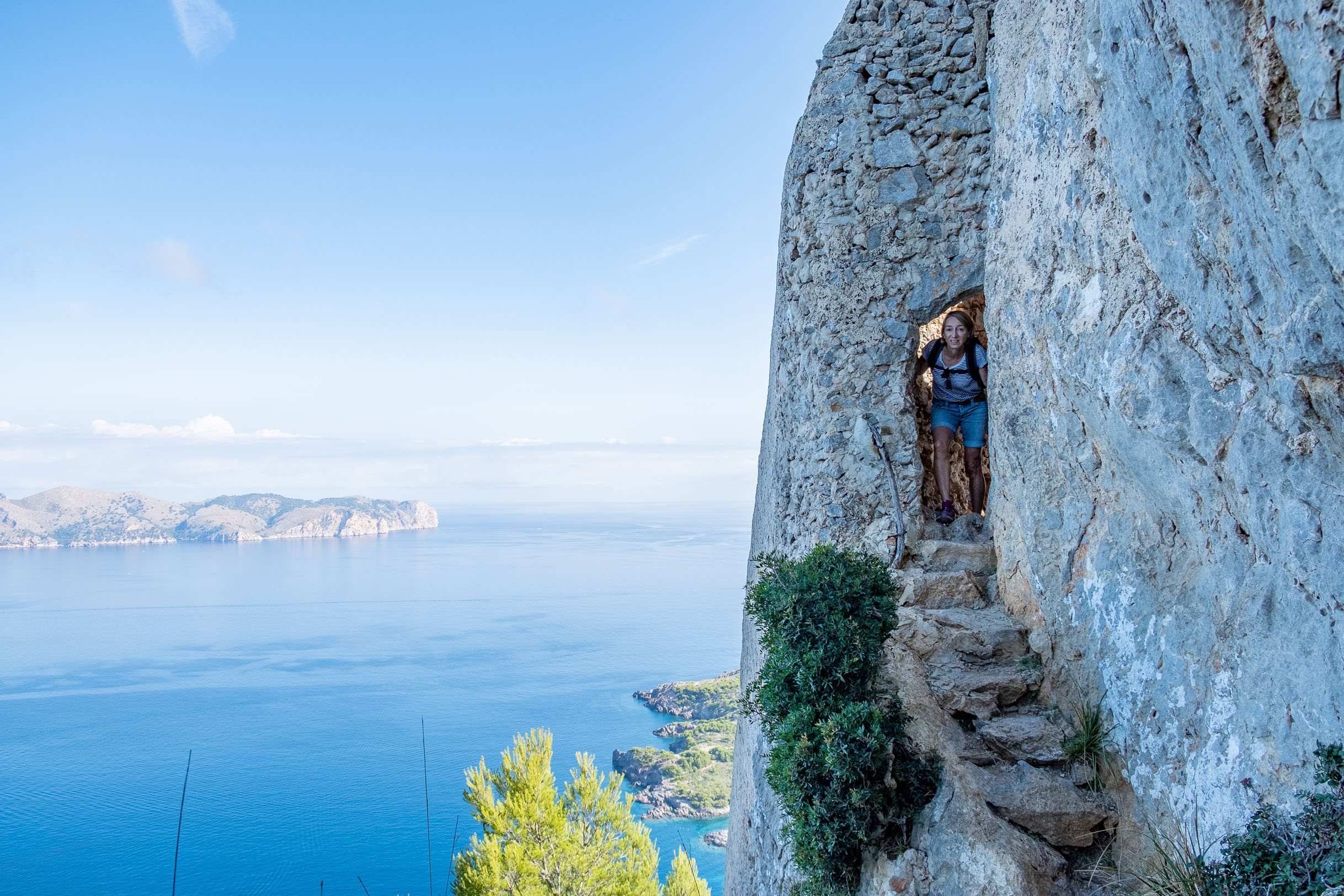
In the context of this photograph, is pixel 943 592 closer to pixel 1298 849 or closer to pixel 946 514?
pixel 946 514

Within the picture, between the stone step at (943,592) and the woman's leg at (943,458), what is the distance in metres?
1.29

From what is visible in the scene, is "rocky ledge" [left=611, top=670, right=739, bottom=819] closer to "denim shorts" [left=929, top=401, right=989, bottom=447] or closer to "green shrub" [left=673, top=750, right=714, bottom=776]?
"green shrub" [left=673, top=750, right=714, bottom=776]

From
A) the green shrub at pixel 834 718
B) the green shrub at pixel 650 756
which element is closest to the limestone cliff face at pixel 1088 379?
the green shrub at pixel 834 718

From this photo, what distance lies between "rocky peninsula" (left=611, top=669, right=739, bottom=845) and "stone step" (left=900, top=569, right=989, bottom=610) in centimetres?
1585

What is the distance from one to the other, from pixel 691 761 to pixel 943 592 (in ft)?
75.8

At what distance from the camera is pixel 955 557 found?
6.76m

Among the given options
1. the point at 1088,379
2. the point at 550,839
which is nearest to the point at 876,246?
the point at 1088,379

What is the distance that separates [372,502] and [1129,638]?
108 meters

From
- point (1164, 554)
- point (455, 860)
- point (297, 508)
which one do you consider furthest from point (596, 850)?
point (297, 508)

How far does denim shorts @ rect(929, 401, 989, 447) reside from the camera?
24.3 feet

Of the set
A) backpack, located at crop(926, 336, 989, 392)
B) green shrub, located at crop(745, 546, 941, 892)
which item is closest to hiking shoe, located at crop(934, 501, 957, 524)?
backpack, located at crop(926, 336, 989, 392)

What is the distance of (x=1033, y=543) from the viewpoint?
5715mm

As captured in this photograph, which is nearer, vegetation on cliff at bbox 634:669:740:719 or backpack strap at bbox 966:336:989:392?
backpack strap at bbox 966:336:989:392

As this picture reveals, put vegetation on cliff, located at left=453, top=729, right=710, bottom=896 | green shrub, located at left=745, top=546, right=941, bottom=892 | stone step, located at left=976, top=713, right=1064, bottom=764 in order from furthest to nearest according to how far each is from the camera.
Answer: vegetation on cliff, located at left=453, top=729, right=710, bottom=896 → stone step, located at left=976, top=713, right=1064, bottom=764 → green shrub, located at left=745, top=546, right=941, bottom=892
